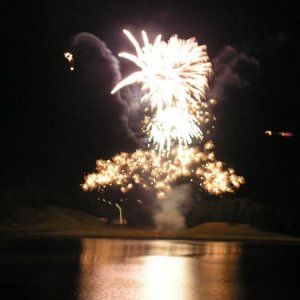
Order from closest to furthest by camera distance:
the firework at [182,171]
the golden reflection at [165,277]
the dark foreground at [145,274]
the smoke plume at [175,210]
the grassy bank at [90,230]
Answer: the golden reflection at [165,277], the dark foreground at [145,274], the grassy bank at [90,230], the firework at [182,171], the smoke plume at [175,210]

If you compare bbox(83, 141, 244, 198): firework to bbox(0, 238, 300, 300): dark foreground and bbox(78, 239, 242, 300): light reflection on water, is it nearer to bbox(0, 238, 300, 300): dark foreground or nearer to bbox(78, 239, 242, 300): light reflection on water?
bbox(0, 238, 300, 300): dark foreground

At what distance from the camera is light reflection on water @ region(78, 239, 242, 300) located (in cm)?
1230

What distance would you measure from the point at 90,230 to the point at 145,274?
77.9 feet

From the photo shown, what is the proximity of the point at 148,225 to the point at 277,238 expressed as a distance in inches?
458

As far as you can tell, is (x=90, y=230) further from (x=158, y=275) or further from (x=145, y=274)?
(x=158, y=275)

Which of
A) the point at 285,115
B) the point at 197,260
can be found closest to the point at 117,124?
the point at 285,115

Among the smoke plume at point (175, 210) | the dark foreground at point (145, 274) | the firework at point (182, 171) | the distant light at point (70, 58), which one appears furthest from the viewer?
the distant light at point (70, 58)

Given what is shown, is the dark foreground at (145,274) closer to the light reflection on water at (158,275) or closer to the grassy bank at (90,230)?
the light reflection on water at (158,275)

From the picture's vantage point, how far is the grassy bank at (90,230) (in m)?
34.9

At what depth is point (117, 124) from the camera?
196 ft

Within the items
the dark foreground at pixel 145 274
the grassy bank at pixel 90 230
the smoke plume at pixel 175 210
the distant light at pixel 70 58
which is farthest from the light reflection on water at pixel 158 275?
the distant light at pixel 70 58

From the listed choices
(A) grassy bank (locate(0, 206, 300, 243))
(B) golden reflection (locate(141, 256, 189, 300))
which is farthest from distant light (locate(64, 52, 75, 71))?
(B) golden reflection (locate(141, 256, 189, 300))

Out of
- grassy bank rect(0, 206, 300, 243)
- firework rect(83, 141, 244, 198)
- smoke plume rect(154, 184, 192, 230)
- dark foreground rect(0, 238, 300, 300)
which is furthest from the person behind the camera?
smoke plume rect(154, 184, 192, 230)

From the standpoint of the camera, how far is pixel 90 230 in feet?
127
